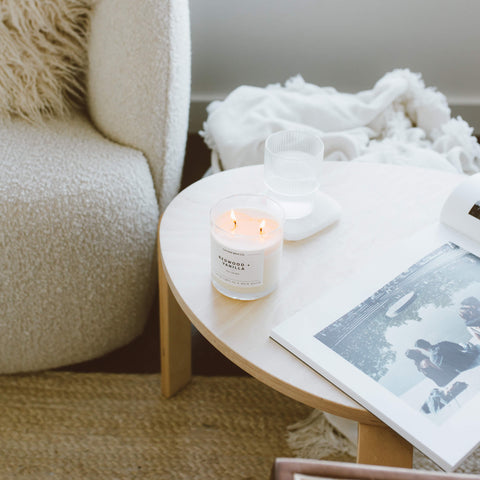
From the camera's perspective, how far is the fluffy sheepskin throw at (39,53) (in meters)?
1.00

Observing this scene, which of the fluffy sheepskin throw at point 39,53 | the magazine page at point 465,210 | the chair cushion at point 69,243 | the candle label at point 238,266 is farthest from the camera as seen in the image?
the fluffy sheepskin throw at point 39,53

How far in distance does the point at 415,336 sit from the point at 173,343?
1.60 ft

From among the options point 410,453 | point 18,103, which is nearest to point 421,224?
point 410,453

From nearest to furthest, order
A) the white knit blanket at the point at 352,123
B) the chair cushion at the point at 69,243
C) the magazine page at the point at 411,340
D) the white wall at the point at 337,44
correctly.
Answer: the magazine page at the point at 411,340 < the chair cushion at the point at 69,243 < the white knit blanket at the point at 352,123 < the white wall at the point at 337,44

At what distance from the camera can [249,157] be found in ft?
3.96

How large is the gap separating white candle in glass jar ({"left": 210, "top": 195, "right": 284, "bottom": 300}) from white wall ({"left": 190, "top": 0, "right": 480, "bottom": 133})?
100 cm

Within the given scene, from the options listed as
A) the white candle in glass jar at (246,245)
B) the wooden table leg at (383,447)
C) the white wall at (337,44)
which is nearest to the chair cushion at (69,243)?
the white candle in glass jar at (246,245)

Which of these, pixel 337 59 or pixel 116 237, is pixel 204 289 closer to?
pixel 116 237

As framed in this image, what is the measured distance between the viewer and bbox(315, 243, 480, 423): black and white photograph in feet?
1.80

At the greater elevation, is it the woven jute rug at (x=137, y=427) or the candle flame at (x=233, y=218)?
the candle flame at (x=233, y=218)

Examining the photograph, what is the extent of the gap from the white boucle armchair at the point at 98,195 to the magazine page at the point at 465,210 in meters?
0.48

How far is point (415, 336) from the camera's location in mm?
604

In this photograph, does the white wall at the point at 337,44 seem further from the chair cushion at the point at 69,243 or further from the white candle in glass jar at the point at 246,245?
the white candle in glass jar at the point at 246,245

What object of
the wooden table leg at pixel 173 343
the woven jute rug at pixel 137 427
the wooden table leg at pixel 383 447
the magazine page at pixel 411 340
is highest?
the magazine page at pixel 411 340
